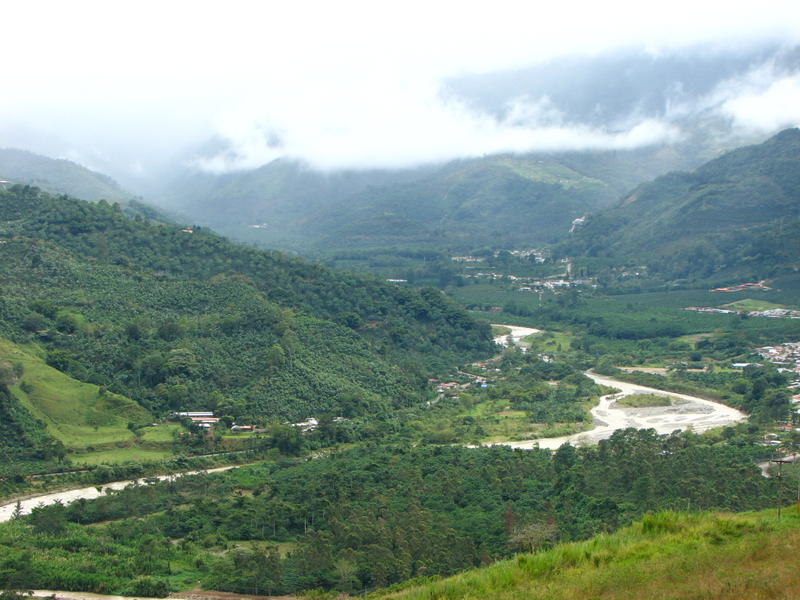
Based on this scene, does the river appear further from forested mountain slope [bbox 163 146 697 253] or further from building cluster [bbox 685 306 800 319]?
forested mountain slope [bbox 163 146 697 253]

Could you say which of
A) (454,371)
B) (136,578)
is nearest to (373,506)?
(136,578)

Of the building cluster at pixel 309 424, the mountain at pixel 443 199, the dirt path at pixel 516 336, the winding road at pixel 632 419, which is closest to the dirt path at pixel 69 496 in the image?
the winding road at pixel 632 419

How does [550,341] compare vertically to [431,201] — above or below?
below

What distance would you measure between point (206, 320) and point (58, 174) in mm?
81736

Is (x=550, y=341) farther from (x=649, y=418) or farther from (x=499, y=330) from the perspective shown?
(x=649, y=418)

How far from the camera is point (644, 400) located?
4197 centimetres

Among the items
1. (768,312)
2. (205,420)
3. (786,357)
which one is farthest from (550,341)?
(205,420)

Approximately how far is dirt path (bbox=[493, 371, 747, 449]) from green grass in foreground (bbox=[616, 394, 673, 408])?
0.54m

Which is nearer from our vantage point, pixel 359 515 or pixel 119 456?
pixel 359 515

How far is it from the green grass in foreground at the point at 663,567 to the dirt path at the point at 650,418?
21.2 meters

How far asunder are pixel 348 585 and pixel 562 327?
4655cm

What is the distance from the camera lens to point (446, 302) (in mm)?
56438

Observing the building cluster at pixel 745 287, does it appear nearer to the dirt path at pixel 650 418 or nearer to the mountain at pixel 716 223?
the mountain at pixel 716 223

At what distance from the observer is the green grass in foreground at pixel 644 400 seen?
41531 millimetres
